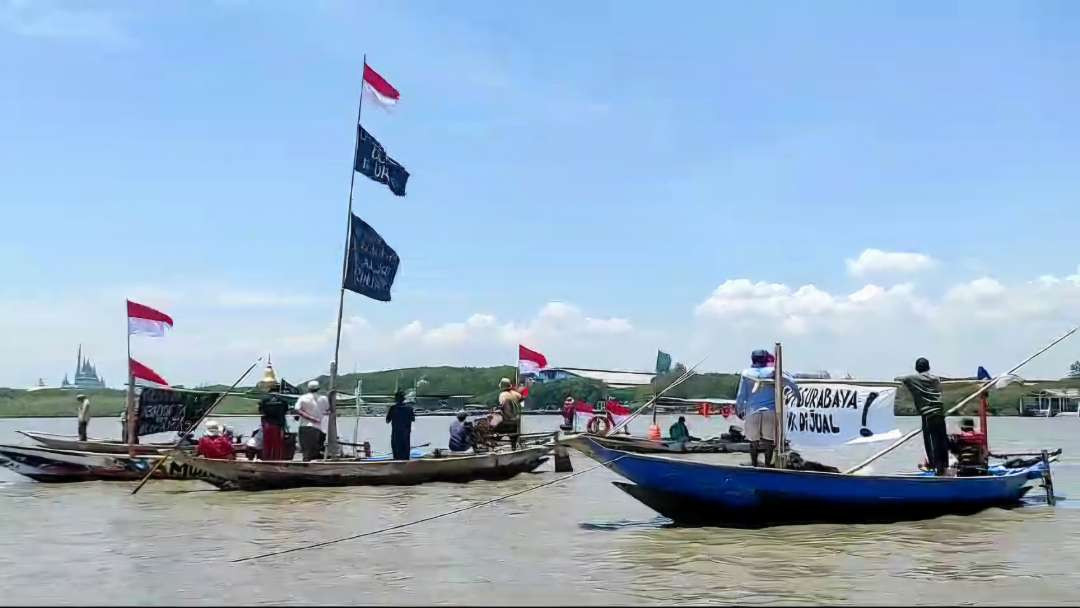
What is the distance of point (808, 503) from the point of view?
13.9 m

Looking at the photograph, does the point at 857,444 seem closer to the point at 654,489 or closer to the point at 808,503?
the point at 808,503

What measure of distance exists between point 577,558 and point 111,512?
887cm

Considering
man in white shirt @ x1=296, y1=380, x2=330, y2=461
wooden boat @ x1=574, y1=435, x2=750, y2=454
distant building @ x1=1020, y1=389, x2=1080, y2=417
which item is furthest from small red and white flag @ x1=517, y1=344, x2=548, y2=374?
distant building @ x1=1020, y1=389, x2=1080, y2=417

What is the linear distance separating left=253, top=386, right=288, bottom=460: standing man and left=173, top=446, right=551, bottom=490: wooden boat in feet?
3.80

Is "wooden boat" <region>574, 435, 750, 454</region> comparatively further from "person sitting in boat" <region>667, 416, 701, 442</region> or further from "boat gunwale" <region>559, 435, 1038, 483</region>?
"boat gunwale" <region>559, 435, 1038, 483</region>

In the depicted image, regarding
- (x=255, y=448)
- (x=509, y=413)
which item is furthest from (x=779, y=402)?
(x=255, y=448)

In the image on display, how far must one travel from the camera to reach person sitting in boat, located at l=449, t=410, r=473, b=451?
22531 mm

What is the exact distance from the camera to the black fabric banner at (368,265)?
19.5 m

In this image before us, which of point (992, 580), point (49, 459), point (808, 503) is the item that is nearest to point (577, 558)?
point (808, 503)

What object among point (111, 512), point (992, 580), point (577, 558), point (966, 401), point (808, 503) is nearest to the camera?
point (992, 580)

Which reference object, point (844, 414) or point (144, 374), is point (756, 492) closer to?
point (844, 414)

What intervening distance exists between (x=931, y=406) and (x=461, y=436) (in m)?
10.8

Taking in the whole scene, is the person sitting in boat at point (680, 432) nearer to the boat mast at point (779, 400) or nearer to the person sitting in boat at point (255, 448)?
the person sitting in boat at point (255, 448)

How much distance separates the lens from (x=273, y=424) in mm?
19672
